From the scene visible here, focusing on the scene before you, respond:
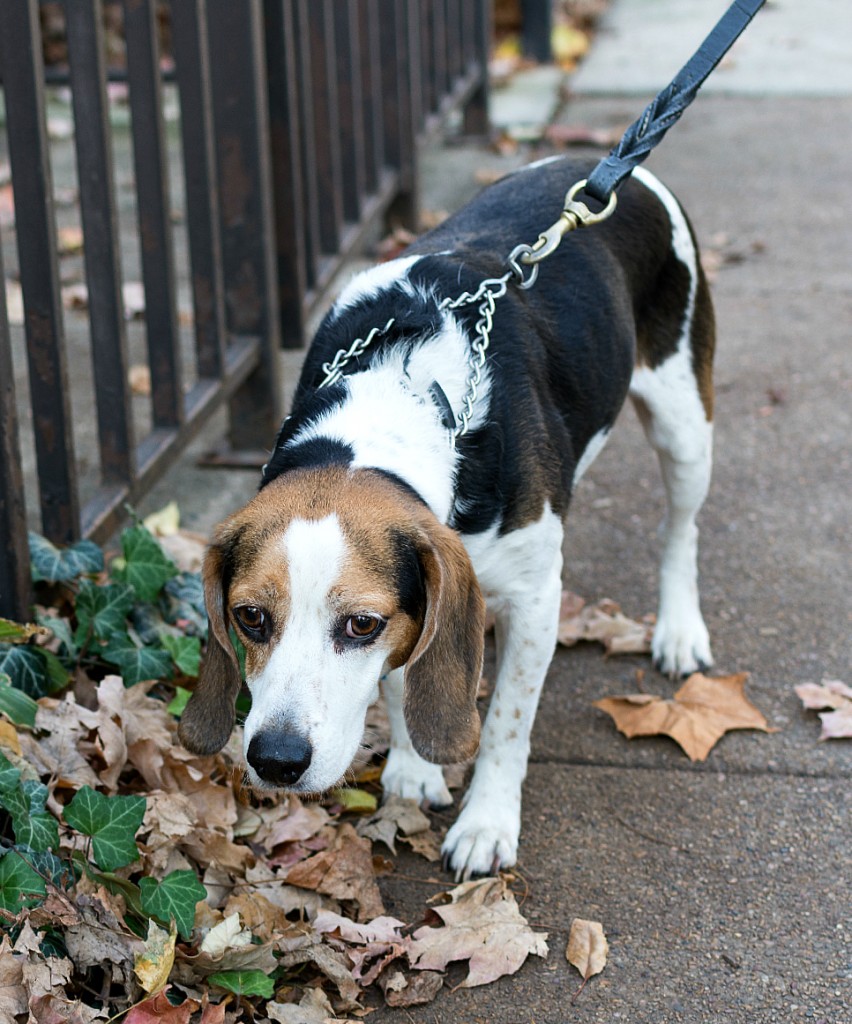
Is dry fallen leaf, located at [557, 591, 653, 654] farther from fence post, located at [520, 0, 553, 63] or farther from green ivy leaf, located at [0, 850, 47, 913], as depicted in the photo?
fence post, located at [520, 0, 553, 63]

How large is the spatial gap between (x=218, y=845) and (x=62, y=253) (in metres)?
4.51

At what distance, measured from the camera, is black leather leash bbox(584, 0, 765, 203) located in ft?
10.6

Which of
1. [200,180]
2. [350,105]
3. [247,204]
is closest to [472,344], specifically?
[200,180]

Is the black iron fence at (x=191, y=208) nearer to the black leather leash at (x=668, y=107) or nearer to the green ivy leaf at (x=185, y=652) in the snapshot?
the green ivy leaf at (x=185, y=652)

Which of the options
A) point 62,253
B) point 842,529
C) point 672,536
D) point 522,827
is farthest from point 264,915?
point 62,253

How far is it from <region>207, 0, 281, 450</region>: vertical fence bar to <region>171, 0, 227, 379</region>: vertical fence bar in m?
0.08

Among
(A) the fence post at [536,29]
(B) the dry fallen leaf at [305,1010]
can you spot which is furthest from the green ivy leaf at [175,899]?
(A) the fence post at [536,29]

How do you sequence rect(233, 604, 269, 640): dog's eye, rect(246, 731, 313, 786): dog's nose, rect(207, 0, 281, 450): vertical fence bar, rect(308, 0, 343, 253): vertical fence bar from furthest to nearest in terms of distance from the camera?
rect(308, 0, 343, 253): vertical fence bar, rect(207, 0, 281, 450): vertical fence bar, rect(233, 604, 269, 640): dog's eye, rect(246, 731, 313, 786): dog's nose

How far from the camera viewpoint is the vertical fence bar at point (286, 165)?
4.82m

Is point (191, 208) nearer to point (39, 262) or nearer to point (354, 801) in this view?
point (39, 262)

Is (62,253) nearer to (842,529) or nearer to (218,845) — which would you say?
(842,529)

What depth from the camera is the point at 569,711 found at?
3701 mm

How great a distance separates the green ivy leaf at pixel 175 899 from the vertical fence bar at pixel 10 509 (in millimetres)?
910

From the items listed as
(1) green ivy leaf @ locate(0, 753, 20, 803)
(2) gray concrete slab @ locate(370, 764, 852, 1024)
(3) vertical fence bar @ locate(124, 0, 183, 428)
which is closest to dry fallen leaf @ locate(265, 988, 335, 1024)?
(2) gray concrete slab @ locate(370, 764, 852, 1024)
